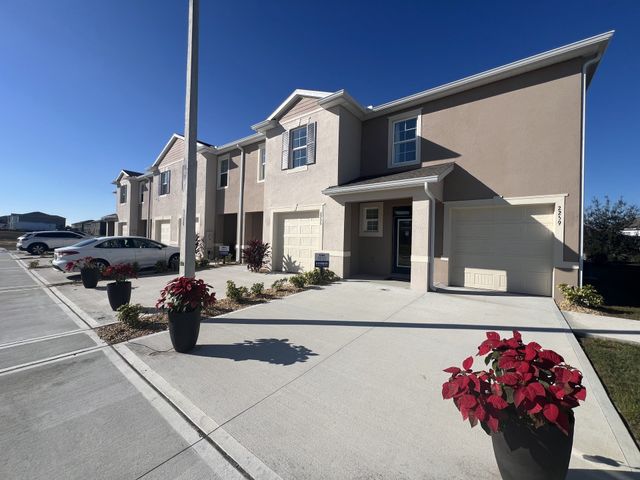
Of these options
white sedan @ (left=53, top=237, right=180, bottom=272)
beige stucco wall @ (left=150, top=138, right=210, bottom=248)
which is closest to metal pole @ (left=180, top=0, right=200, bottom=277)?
white sedan @ (left=53, top=237, right=180, bottom=272)

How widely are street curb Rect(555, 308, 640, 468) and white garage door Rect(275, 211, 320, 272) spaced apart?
8396 mm

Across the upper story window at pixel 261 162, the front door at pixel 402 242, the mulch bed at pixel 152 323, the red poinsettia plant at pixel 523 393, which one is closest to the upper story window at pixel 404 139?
the front door at pixel 402 242

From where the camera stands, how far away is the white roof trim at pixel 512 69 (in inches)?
283

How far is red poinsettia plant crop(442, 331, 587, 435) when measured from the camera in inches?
67.4

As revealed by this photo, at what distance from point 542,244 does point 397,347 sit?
6582 mm

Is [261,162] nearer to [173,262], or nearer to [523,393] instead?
[173,262]

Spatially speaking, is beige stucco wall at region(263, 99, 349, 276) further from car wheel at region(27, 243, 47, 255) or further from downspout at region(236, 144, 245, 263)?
car wheel at region(27, 243, 47, 255)

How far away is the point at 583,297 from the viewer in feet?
22.8

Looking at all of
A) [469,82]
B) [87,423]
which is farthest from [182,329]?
[469,82]

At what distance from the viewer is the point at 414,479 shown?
6.71 feet

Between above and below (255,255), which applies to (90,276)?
below

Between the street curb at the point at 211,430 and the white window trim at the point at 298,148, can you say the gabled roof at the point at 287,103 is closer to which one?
the white window trim at the point at 298,148

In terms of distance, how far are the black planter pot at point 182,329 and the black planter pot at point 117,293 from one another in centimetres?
309

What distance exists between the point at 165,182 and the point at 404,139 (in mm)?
17196
